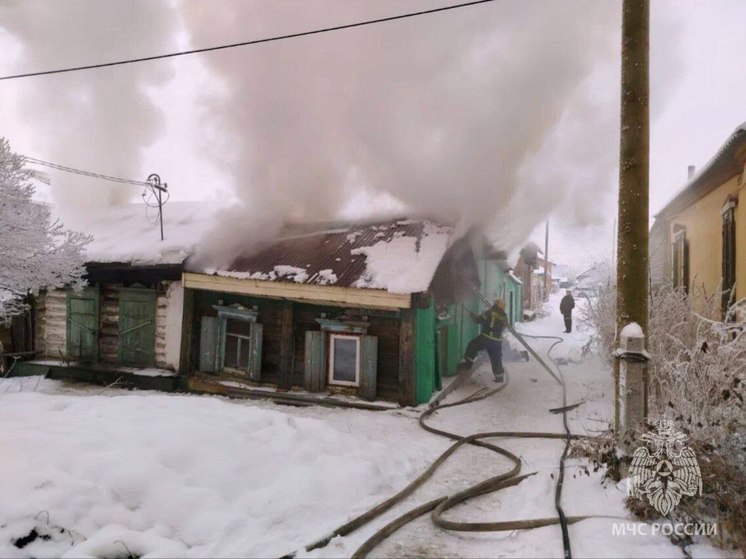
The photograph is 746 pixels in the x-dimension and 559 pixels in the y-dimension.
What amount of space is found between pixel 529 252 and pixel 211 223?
17081 millimetres

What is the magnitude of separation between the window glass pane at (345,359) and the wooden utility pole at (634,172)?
227 inches

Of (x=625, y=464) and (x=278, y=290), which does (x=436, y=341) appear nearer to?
(x=278, y=290)

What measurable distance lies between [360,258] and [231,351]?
12.8 feet

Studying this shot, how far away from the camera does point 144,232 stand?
13352 mm

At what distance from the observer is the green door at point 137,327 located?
1123 centimetres

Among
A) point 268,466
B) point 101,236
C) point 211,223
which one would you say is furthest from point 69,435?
point 101,236

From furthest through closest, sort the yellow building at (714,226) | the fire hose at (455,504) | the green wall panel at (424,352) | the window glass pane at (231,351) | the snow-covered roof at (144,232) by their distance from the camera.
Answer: the snow-covered roof at (144,232), the window glass pane at (231,351), the green wall panel at (424,352), the yellow building at (714,226), the fire hose at (455,504)

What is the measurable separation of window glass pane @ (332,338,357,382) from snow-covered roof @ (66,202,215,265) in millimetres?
4426

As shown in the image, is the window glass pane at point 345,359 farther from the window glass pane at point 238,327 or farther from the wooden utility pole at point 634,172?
the wooden utility pole at point 634,172

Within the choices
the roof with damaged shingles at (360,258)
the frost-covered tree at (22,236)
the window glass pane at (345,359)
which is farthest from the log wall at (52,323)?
the window glass pane at (345,359)

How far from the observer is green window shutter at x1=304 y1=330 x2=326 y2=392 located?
9.42 meters

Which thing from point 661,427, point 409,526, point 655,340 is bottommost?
point 409,526

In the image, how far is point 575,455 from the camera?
526 centimetres

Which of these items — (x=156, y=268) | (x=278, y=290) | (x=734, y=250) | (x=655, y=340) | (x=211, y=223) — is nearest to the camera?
(x=655, y=340)
